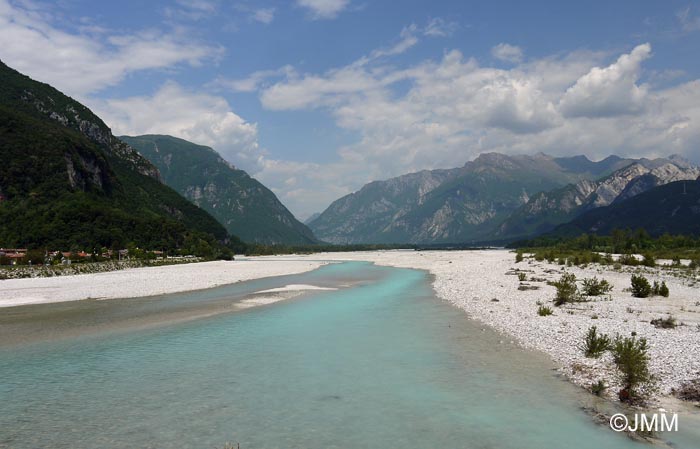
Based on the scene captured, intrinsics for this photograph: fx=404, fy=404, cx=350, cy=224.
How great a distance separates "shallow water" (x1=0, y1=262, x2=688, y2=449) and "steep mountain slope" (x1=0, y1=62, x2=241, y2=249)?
9226cm

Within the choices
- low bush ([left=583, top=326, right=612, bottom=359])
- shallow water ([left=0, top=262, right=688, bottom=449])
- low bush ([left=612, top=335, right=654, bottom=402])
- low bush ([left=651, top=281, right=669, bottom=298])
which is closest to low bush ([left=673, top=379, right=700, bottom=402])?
low bush ([left=612, top=335, right=654, bottom=402])

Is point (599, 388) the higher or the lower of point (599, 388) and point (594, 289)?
the lower

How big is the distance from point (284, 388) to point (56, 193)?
14303 centimetres

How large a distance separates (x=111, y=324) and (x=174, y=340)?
8366mm

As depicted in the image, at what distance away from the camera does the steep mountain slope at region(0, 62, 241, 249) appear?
104438mm

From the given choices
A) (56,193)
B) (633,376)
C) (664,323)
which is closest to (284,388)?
(633,376)

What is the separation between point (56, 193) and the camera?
4973 inches

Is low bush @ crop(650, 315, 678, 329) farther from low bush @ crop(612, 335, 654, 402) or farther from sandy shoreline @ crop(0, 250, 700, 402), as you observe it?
low bush @ crop(612, 335, 654, 402)

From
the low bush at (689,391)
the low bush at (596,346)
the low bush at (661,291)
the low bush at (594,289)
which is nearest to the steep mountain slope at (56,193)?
the low bush at (594,289)

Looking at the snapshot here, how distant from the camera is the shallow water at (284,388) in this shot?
11.7 m

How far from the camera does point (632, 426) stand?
39.3 ft

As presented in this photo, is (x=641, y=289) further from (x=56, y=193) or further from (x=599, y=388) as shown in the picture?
(x=56, y=193)

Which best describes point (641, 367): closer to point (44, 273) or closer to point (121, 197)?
point (44, 273)

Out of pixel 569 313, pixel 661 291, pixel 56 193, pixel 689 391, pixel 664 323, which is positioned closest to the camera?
pixel 689 391
